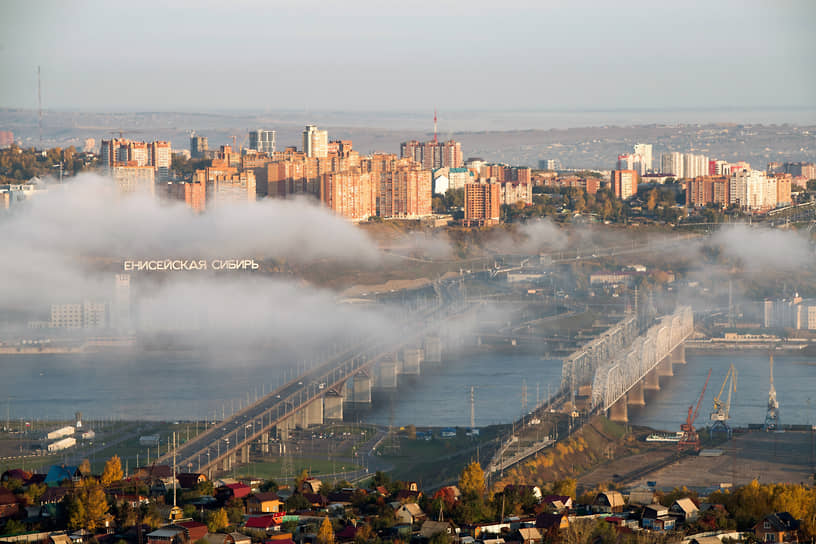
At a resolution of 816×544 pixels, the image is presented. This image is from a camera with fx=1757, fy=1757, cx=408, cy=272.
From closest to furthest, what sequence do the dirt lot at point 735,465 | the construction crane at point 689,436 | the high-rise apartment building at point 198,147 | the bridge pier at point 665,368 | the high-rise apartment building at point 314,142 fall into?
the dirt lot at point 735,465 < the construction crane at point 689,436 < the bridge pier at point 665,368 < the high-rise apartment building at point 314,142 < the high-rise apartment building at point 198,147

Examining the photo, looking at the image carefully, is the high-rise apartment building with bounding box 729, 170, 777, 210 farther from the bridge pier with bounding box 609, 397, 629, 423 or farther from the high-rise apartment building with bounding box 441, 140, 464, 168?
the bridge pier with bounding box 609, 397, 629, 423

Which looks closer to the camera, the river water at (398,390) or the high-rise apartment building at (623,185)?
the river water at (398,390)

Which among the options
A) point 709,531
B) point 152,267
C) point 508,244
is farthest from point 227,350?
point 709,531

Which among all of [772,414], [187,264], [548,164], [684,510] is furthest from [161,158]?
[684,510]

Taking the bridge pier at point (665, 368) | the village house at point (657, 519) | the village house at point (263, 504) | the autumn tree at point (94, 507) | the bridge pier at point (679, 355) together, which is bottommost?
the bridge pier at point (679, 355)

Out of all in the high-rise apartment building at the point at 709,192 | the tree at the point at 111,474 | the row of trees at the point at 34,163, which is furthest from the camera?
the row of trees at the point at 34,163

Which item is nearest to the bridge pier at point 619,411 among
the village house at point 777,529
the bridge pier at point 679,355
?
the bridge pier at point 679,355

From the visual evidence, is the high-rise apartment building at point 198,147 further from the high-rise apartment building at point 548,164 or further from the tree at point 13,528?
the tree at point 13,528

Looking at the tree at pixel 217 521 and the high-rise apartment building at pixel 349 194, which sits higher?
the high-rise apartment building at pixel 349 194

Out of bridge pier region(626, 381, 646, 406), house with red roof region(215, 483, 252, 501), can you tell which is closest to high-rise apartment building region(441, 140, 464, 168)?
bridge pier region(626, 381, 646, 406)
